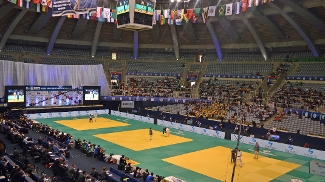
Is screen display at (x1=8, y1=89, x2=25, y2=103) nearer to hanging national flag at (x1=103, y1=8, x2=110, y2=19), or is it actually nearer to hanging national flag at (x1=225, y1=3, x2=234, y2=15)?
hanging national flag at (x1=103, y1=8, x2=110, y2=19)

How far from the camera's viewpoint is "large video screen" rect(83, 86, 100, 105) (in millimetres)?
46244

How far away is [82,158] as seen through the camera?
2159cm

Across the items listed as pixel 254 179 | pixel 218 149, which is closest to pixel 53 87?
pixel 218 149

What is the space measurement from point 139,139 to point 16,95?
20.6 m

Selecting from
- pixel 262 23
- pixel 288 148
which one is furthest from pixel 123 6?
pixel 262 23

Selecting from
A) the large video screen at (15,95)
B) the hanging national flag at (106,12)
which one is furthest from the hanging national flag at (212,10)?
the large video screen at (15,95)

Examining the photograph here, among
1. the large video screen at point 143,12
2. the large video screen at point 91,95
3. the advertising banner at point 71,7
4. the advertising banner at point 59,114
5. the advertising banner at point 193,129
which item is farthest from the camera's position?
the large video screen at point 91,95

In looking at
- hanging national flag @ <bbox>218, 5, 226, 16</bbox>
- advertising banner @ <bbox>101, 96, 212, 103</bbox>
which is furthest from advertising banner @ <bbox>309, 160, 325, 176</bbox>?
advertising banner @ <bbox>101, 96, 212, 103</bbox>

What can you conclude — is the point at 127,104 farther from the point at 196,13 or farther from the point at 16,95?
the point at 196,13

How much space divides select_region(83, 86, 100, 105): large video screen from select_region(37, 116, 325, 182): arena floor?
9.68 metres

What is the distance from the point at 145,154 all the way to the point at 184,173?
5.48 m

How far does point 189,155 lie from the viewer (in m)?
24.5

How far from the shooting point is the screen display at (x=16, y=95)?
37.8 m

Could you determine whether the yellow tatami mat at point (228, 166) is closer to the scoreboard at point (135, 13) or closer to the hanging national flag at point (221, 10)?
the scoreboard at point (135, 13)
